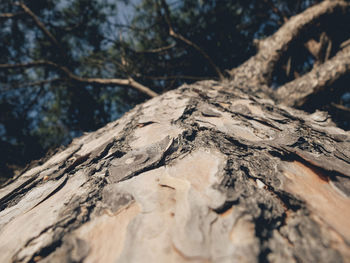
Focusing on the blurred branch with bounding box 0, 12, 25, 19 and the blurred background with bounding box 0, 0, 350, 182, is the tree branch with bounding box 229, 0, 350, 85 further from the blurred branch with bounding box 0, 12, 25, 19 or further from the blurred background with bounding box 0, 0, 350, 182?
the blurred branch with bounding box 0, 12, 25, 19

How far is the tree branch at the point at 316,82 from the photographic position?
68.5 inches

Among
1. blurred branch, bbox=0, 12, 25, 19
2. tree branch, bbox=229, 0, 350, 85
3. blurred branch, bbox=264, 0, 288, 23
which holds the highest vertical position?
blurred branch, bbox=0, 12, 25, 19

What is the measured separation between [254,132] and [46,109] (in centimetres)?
416

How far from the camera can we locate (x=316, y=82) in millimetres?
1748

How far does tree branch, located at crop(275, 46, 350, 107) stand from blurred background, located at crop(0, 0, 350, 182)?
3.93ft

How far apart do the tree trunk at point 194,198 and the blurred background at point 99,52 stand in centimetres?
237

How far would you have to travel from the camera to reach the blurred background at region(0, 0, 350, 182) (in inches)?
117

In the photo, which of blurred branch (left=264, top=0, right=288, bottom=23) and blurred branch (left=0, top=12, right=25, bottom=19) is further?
blurred branch (left=264, top=0, right=288, bottom=23)

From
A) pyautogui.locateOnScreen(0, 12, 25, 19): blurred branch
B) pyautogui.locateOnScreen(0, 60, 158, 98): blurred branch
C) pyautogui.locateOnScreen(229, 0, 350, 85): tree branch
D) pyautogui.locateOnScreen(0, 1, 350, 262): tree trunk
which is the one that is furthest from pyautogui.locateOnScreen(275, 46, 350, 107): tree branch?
pyautogui.locateOnScreen(0, 12, 25, 19): blurred branch

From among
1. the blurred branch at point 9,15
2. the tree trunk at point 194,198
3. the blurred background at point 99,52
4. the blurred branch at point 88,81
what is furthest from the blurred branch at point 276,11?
the blurred branch at point 9,15

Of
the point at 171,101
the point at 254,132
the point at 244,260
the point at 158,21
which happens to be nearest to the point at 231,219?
the point at 244,260

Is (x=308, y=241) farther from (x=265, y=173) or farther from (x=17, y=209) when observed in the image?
(x=17, y=209)

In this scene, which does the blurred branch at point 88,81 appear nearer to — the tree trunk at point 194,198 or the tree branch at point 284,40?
the tree branch at point 284,40

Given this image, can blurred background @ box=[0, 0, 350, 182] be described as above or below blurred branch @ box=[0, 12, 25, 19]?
below
